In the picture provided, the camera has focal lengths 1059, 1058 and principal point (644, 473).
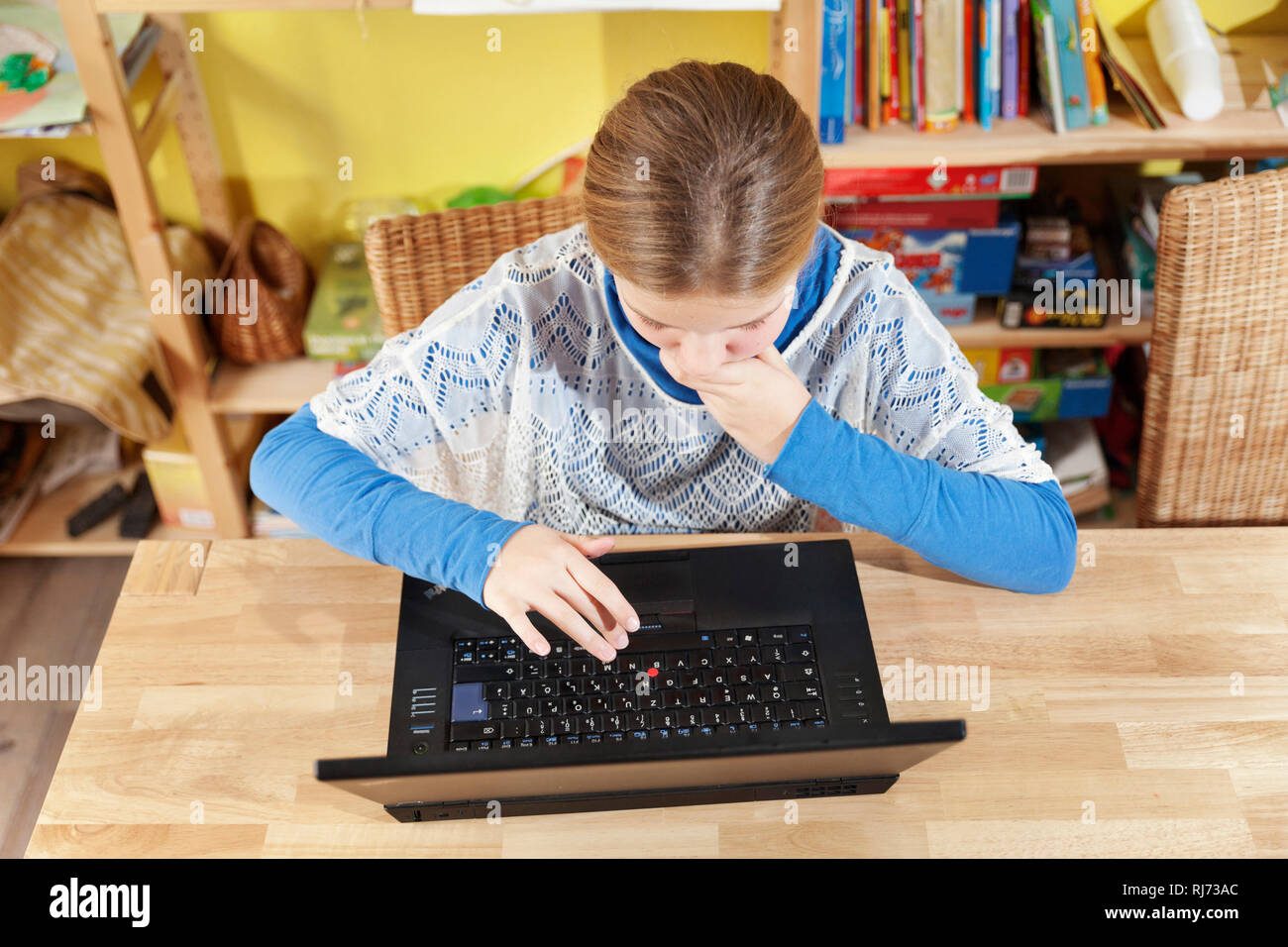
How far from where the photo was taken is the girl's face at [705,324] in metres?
0.89

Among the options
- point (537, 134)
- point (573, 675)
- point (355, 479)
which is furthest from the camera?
point (537, 134)

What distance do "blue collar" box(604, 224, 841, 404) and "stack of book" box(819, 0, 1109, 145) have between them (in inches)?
23.7

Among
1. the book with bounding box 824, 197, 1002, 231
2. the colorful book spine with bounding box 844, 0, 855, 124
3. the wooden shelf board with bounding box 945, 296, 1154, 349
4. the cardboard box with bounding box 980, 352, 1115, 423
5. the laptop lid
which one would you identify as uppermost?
the colorful book spine with bounding box 844, 0, 855, 124

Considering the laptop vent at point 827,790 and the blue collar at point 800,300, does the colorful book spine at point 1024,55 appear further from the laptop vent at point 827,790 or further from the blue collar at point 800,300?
the laptop vent at point 827,790

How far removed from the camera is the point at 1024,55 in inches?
65.2

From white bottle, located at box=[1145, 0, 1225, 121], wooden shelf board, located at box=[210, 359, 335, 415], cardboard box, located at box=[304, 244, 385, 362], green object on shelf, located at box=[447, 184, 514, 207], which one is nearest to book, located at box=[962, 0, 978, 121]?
white bottle, located at box=[1145, 0, 1225, 121]

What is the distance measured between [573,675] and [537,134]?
1.38m

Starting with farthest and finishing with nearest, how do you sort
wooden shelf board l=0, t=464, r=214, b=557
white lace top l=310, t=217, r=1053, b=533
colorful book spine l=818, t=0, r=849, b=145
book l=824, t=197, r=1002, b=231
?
wooden shelf board l=0, t=464, r=214, b=557 < book l=824, t=197, r=1002, b=231 < colorful book spine l=818, t=0, r=849, b=145 < white lace top l=310, t=217, r=1053, b=533

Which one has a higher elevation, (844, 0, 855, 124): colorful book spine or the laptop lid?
(844, 0, 855, 124): colorful book spine

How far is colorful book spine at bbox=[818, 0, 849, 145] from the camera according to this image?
1.57 meters

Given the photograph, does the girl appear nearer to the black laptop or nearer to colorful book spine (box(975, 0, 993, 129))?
the black laptop
